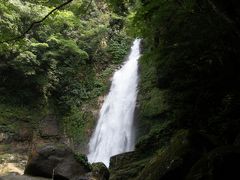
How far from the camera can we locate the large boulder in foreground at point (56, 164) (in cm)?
844

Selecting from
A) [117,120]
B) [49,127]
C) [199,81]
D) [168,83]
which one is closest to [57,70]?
[49,127]

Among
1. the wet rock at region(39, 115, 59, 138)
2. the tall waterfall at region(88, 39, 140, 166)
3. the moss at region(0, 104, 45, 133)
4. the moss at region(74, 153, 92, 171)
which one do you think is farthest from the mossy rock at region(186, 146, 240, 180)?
the wet rock at region(39, 115, 59, 138)

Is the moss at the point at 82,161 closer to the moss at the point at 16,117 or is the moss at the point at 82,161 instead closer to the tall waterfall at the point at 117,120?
the tall waterfall at the point at 117,120

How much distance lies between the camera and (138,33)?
7.66m

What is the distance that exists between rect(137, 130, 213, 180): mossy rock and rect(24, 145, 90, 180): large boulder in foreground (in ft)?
9.65

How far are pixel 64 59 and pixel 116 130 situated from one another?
20.6 ft

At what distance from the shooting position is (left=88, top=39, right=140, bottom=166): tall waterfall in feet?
52.3

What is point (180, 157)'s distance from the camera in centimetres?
545

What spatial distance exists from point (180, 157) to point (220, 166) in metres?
0.92

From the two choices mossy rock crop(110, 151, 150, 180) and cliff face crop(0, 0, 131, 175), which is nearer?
mossy rock crop(110, 151, 150, 180)

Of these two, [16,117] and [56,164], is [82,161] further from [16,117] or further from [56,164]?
[16,117]

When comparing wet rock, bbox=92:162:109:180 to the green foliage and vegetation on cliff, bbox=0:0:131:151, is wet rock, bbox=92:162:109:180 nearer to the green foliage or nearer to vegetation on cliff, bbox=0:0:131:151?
the green foliage

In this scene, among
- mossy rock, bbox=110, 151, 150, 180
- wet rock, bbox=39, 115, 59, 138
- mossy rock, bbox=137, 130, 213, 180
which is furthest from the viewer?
wet rock, bbox=39, 115, 59, 138

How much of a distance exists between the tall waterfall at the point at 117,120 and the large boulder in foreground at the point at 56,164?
20.8ft
